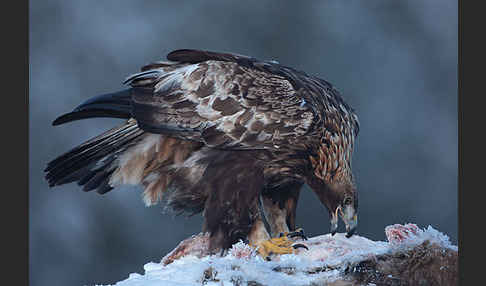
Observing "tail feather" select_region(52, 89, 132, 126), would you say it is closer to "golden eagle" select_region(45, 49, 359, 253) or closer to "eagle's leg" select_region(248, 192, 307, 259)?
"golden eagle" select_region(45, 49, 359, 253)

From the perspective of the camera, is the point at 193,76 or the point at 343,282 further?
the point at 193,76

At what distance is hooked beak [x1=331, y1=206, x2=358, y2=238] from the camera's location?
12.3ft

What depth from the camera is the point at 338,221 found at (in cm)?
389

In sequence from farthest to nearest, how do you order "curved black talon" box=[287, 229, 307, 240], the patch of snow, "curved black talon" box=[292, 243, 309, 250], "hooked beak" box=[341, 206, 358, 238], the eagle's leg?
"curved black talon" box=[287, 229, 307, 240]
"hooked beak" box=[341, 206, 358, 238]
the eagle's leg
"curved black talon" box=[292, 243, 309, 250]
the patch of snow

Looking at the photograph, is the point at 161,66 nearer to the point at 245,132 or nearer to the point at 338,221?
the point at 245,132

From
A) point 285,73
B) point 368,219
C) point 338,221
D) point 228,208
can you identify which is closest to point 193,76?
point 285,73

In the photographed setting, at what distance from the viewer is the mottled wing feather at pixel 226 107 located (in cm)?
371

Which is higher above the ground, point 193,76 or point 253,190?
point 193,76

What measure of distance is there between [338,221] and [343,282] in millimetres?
893

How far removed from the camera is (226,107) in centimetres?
375

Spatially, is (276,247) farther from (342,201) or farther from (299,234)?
(342,201)

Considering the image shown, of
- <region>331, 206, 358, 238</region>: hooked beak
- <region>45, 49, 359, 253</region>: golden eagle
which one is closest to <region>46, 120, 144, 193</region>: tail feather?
<region>45, 49, 359, 253</region>: golden eagle

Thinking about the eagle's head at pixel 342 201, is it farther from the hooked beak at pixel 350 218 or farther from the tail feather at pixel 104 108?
the tail feather at pixel 104 108

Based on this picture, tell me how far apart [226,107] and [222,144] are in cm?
22
